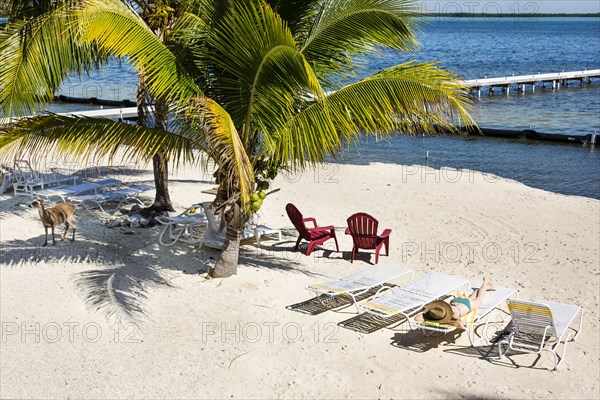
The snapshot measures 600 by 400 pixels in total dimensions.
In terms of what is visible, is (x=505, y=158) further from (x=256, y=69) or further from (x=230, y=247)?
(x=256, y=69)

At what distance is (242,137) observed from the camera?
9039 millimetres

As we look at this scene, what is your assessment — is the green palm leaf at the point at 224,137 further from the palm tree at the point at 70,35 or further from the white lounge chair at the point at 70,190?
the white lounge chair at the point at 70,190

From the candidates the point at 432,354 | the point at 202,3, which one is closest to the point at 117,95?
the point at 202,3

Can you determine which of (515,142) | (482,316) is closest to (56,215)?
(482,316)

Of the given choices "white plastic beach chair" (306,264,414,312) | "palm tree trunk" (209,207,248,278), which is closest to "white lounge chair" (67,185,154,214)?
"palm tree trunk" (209,207,248,278)

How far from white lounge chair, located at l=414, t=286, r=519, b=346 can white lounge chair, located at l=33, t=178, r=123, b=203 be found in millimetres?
7773

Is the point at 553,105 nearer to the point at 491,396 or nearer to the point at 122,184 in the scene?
the point at 122,184

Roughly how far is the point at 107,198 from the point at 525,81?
123 feet

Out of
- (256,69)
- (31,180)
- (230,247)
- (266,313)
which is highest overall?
(256,69)

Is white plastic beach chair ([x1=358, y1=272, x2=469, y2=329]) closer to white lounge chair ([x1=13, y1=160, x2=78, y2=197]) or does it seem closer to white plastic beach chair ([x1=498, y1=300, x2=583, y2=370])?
white plastic beach chair ([x1=498, y1=300, x2=583, y2=370])

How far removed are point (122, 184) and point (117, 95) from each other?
29774mm

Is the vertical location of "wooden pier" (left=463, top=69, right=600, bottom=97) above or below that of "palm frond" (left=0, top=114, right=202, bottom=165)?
above

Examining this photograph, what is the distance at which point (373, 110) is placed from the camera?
855cm

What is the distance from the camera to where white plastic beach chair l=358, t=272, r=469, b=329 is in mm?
8008
